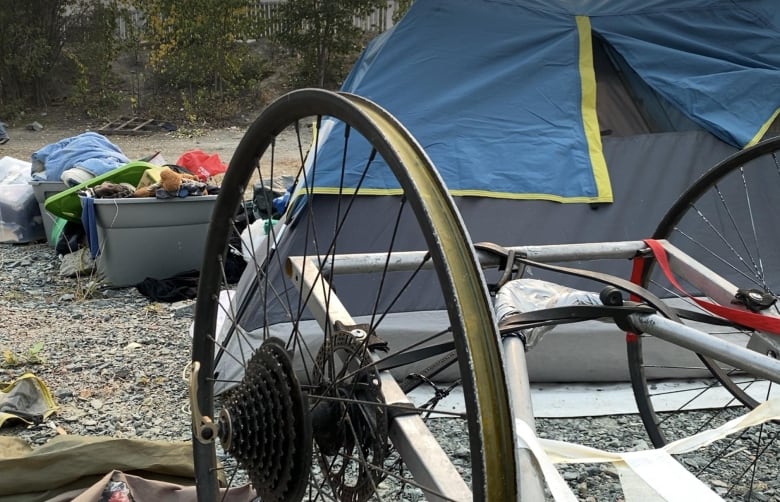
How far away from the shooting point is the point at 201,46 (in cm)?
1315

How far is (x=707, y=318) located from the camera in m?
1.82

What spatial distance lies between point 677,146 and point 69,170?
3956 mm

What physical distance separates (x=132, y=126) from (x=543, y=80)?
391 inches

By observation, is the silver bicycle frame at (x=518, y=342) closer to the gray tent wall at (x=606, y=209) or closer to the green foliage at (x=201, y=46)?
the gray tent wall at (x=606, y=209)

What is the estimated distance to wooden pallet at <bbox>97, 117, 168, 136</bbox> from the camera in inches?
467

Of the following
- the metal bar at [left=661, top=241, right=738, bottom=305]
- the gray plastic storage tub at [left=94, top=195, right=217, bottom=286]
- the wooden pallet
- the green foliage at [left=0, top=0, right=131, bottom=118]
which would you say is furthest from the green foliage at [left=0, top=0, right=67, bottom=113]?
the metal bar at [left=661, top=241, right=738, bottom=305]

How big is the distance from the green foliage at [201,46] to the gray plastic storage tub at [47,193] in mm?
7109

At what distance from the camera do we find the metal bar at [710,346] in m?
1.36

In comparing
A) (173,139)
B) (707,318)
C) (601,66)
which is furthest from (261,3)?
(707,318)

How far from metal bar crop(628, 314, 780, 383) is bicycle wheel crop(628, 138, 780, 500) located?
16.8 inches

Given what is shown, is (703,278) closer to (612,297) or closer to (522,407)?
(612,297)

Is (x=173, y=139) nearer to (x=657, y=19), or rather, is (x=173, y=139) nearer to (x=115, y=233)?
(x=115, y=233)

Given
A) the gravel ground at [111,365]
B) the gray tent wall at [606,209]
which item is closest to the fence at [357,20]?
the gravel ground at [111,365]

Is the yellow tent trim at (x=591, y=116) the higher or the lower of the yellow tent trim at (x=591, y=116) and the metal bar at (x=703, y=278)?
the higher
